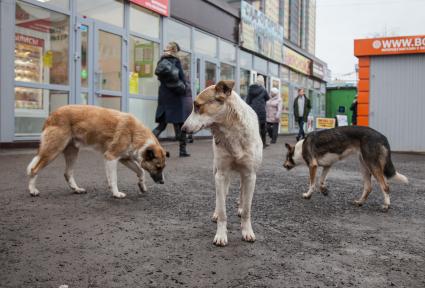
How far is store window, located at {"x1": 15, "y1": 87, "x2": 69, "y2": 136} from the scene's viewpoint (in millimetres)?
9562

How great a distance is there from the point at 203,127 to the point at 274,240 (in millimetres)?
1076

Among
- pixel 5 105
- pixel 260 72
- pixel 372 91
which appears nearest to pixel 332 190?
pixel 5 105

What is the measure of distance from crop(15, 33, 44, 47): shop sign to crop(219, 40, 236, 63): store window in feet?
28.5

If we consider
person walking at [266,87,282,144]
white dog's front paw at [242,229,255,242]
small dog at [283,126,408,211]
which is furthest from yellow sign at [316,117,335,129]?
white dog's front paw at [242,229,255,242]

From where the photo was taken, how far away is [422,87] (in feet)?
41.5

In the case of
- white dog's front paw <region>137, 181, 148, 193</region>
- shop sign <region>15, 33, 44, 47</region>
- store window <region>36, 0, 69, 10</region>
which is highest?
store window <region>36, 0, 69, 10</region>

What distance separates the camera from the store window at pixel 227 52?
691 inches

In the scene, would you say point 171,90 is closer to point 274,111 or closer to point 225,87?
point 225,87

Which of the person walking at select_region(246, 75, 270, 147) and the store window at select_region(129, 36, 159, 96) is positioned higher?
the store window at select_region(129, 36, 159, 96)

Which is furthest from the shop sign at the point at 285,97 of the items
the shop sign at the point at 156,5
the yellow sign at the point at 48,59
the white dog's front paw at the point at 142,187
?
the white dog's front paw at the point at 142,187

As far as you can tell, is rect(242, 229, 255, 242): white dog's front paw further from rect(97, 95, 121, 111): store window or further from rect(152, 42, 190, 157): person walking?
rect(97, 95, 121, 111): store window

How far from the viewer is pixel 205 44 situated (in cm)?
A: 1639

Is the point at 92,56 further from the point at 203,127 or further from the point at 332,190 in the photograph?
the point at 203,127

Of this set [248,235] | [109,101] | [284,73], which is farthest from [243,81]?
[248,235]
